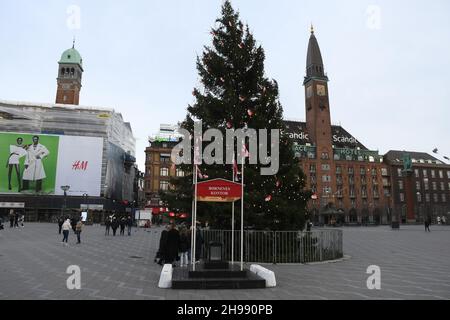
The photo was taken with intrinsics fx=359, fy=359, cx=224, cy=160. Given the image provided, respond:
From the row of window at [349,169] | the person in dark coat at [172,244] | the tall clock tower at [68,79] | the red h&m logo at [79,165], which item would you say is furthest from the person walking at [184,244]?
the tall clock tower at [68,79]

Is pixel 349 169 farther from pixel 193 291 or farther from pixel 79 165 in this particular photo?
pixel 193 291

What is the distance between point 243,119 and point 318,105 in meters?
85.4

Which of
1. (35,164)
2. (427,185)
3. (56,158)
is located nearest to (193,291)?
(56,158)

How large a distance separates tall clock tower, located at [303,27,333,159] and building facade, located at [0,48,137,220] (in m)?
54.2

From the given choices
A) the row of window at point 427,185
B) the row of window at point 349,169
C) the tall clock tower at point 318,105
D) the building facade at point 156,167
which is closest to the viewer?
the building facade at point 156,167

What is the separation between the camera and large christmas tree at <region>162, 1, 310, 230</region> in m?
16.7

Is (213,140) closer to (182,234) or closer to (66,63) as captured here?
(182,234)

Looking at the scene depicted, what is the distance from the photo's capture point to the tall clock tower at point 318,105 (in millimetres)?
98938

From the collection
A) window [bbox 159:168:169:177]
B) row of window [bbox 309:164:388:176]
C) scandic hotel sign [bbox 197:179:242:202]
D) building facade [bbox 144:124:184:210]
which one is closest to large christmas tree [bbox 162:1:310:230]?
scandic hotel sign [bbox 197:179:242:202]

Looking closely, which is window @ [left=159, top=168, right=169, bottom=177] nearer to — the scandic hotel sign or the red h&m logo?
the red h&m logo

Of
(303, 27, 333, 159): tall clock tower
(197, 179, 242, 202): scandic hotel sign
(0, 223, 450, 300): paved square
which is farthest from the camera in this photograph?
(303, 27, 333, 159): tall clock tower

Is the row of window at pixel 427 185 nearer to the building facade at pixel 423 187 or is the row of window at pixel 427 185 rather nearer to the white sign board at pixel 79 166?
the building facade at pixel 423 187

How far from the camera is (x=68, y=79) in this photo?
101125 millimetres

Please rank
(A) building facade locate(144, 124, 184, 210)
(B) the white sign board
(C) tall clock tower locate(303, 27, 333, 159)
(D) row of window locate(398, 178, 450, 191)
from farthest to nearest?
1. (D) row of window locate(398, 178, 450, 191)
2. (C) tall clock tower locate(303, 27, 333, 159)
3. (A) building facade locate(144, 124, 184, 210)
4. (B) the white sign board
